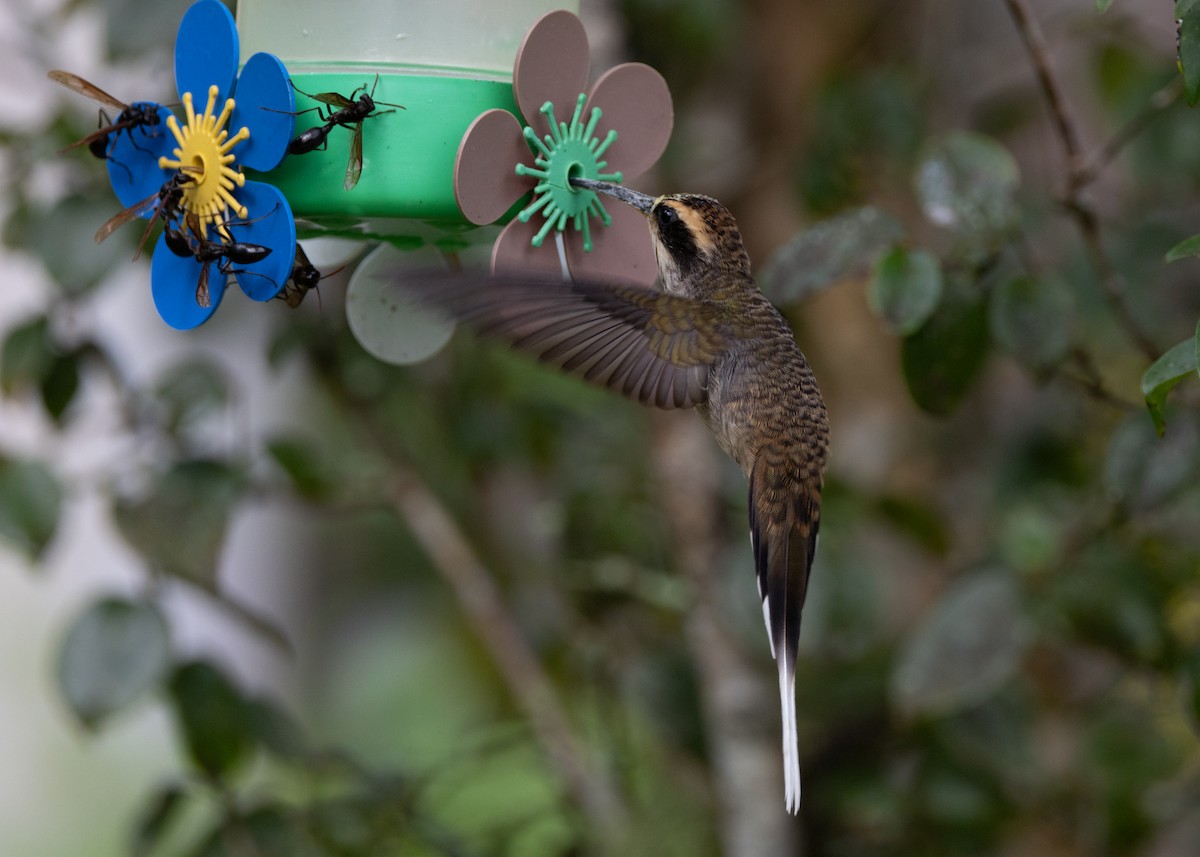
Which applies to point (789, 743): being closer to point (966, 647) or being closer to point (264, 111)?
point (966, 647)

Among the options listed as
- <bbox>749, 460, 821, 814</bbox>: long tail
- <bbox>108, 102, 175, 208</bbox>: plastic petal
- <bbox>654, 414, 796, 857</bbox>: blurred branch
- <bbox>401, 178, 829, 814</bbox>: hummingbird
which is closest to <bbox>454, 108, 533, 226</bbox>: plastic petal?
<bbox>401, 178, 829, 814</bbox>: hummingbird

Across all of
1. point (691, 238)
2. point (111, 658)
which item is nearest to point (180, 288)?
point (691, 238)

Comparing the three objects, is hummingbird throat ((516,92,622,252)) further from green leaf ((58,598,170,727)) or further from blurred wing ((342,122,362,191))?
green leaf ((58,598,170,727))

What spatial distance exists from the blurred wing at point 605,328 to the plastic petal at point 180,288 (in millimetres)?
238

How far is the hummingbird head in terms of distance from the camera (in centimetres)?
143

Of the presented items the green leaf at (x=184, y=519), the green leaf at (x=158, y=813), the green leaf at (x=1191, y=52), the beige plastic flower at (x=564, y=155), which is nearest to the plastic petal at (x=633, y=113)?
the beige plastic flower at (x=564, y=155)

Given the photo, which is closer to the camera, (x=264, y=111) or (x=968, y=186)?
(x=264, y=111)

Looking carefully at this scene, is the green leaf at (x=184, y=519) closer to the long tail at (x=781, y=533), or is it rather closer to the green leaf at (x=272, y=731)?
the green leaf at (x=272, y=731)

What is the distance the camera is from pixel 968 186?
5.00 ft

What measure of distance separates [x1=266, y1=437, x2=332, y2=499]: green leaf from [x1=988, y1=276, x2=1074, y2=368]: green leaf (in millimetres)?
1187

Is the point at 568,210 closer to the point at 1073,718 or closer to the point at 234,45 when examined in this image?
the point at 234,45

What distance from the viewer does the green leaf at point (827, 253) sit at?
1438 mm

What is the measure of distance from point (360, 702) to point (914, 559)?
7.61 feet

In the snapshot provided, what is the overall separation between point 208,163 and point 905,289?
0.74m
